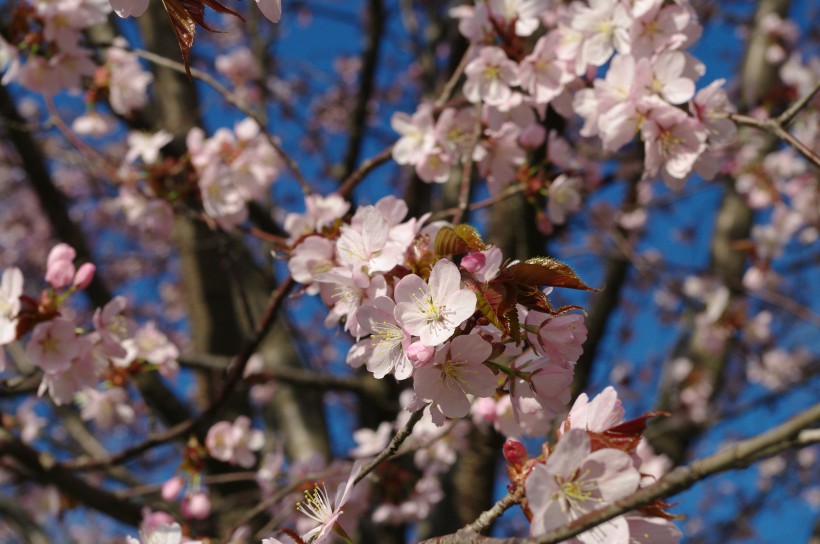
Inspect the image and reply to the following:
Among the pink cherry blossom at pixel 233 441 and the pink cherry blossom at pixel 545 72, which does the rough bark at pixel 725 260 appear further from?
the pink cherry blossom at pixel 545 72

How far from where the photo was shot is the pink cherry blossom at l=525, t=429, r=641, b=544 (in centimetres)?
82

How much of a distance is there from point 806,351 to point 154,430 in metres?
5.77

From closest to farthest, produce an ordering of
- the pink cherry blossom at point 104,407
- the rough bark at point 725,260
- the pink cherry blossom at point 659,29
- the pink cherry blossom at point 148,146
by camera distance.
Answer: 1. the pink cherry blossom at point 659,29
2. the pink cherry blossom at point 148,146
3. the pink cherry blossom at point 104,407
4. the rough bark at point 725,260

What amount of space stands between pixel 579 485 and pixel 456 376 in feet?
0.83

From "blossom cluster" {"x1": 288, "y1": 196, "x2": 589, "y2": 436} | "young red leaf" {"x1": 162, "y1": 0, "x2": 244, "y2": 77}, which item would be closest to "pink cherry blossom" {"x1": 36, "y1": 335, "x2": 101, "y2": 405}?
"blossom cluster" {"x1": 288, "y1": 196, "x2": 589, "y2": 436}

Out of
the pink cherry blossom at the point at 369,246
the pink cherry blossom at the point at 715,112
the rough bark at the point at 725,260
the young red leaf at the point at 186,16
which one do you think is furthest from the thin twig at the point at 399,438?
the rough bark at the point at 725,260

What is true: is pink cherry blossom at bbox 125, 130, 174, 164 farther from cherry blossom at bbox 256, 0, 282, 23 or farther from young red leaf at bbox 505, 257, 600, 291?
young red leaf at bbox 505, 257, 600, 291

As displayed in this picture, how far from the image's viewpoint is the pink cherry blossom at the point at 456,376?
1010mm

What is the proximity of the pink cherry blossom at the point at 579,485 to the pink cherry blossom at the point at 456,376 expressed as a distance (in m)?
0.21

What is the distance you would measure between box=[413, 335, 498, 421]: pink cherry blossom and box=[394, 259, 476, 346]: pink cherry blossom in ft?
0.11

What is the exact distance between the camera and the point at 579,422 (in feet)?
3.21

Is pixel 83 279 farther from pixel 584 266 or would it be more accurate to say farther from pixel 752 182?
pixel 584 266

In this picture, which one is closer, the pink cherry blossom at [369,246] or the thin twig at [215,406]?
the pink cherry blossom at [369,246]

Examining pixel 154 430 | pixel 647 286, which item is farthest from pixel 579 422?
pixel 647 286
